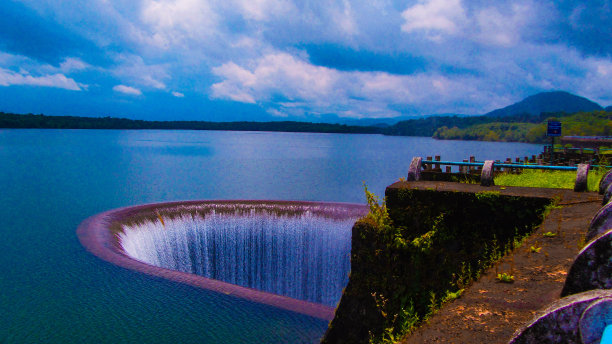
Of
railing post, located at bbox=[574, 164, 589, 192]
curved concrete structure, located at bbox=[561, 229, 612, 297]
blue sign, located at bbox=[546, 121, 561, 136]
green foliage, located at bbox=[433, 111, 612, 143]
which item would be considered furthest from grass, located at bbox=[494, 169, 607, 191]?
green foliage, located at bbox=[433, 111, 612, 143]

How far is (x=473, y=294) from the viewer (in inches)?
180

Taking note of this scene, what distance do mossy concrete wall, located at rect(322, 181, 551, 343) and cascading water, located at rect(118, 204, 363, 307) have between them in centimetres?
1027

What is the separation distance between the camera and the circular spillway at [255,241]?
711 inches

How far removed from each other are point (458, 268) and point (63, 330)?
969 centimetres

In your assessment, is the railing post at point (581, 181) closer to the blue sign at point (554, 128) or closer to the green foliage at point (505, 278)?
the green foliage at point (505, 278)

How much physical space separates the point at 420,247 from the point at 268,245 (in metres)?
12.2

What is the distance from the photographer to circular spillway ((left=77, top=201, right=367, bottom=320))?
1806 centimetres

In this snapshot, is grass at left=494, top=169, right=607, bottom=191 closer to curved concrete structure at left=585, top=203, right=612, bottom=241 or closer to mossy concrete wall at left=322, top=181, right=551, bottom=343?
mossy concrete wall at left=322, top=181, right=551, bottom=343

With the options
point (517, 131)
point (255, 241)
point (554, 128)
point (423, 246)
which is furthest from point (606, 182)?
point (517, 131)

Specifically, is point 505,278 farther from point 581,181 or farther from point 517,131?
point 517,131

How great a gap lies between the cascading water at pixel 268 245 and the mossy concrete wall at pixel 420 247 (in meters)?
10.3

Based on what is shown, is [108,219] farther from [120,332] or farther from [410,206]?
[410,206]

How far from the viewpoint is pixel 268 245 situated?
19094 mm

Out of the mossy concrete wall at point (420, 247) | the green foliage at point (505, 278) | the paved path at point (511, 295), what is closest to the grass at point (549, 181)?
the mossy concrete wall at point (420, 247)
